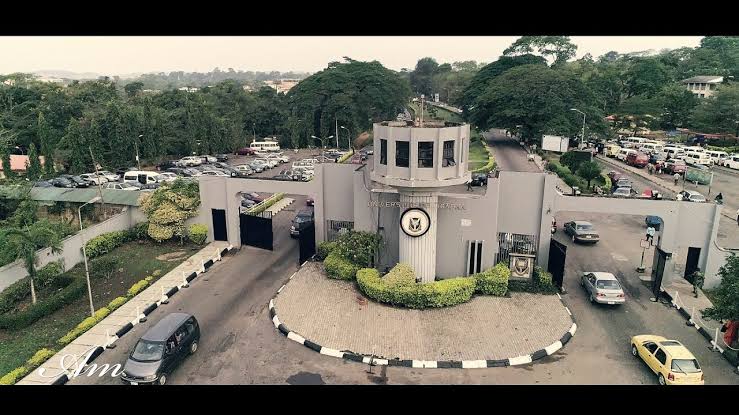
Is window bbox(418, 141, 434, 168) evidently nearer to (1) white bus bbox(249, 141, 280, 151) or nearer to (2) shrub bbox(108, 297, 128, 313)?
(2) shrub bbox(108, 297, 128, 313)

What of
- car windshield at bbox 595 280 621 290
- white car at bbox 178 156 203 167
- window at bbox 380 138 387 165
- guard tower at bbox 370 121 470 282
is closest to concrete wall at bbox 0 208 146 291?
window at bbox 380 138 387 165

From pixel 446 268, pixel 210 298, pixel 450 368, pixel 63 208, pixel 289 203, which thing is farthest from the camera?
pixel 289 203

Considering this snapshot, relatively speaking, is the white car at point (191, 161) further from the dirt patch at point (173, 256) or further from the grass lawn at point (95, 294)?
the dirt patch at point (173, 256)

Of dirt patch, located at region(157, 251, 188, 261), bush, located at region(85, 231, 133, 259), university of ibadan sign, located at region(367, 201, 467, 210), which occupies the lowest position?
dirt patch, located at region(157, 251, 188, 261)

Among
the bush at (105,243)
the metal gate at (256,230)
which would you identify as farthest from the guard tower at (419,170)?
the bush at (105,243)

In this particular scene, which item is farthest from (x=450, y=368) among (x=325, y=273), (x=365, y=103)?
(x=365, y=103)

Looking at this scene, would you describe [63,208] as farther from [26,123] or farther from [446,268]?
[26,123]
